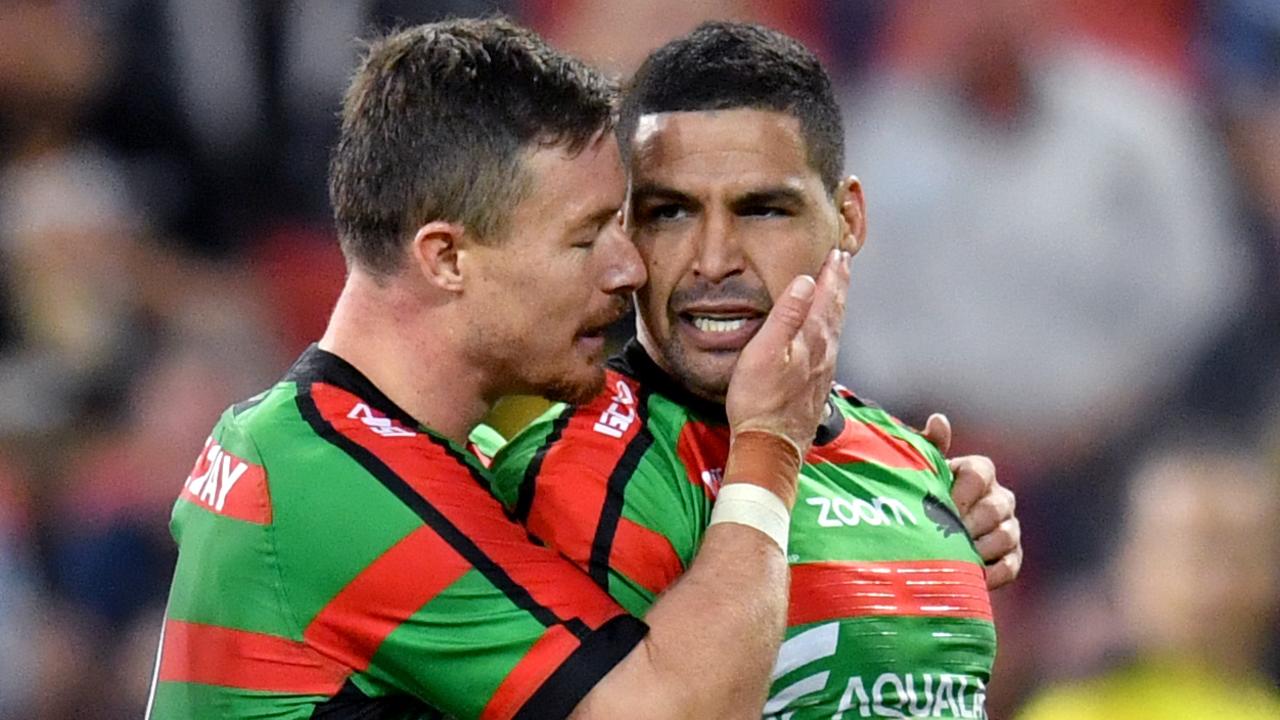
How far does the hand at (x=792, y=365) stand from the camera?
304cm

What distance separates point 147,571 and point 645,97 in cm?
303

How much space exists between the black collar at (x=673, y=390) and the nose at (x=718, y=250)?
22 centimetres

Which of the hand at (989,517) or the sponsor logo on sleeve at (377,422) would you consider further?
the hand at (989,517)

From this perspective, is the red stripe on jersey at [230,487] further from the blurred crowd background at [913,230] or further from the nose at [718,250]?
the blurred crowd background at [913,230]

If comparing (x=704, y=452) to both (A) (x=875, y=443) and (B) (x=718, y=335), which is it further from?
(A) (x=875, y=443)

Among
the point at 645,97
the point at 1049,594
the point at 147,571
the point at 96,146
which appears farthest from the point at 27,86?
the point at 1049,594

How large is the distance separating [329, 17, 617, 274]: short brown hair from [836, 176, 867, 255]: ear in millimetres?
574

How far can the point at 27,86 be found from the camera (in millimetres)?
5957

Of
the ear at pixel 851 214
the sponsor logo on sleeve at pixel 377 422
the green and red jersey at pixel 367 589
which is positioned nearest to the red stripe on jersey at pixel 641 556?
the green and red jersey at pixel 367 589

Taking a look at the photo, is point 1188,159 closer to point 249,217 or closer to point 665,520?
point 249,217

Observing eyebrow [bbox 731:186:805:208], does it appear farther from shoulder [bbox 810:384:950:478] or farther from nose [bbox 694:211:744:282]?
shoulder [bbox 810:384:950:478]

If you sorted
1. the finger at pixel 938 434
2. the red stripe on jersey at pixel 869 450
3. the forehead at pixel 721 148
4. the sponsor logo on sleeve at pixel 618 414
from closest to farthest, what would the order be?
the sponsor logo on sleeve at pixel 618 414 → the forehead at pixel 721 148 → the red stripe on jersey at pixel 869 450 → the finger at pixel 938 434

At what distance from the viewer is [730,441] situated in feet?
10.3

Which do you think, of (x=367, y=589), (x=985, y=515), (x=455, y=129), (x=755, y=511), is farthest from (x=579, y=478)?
(x=985, y=515)
